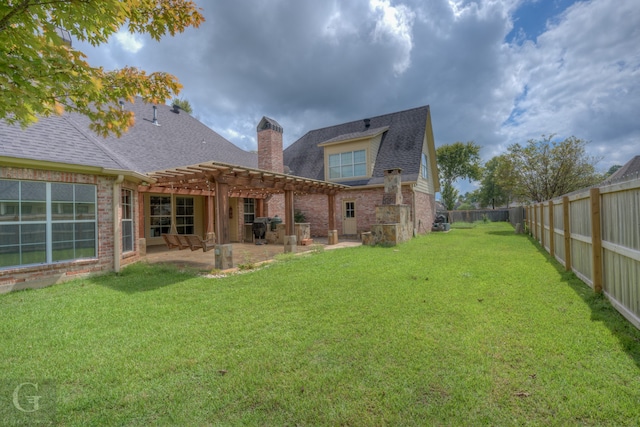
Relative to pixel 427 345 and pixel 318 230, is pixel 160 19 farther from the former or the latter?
pixel 318 230

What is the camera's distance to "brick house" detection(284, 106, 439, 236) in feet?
53.8

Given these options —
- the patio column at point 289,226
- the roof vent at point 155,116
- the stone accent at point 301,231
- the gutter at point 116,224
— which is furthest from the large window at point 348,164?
the gutter at point 116,224

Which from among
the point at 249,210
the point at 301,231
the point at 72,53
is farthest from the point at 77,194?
the point at 249,210

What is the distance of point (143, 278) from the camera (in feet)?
23.3

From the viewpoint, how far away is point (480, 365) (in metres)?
2.78

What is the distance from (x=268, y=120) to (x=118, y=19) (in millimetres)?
13125

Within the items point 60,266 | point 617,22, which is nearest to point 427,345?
point 60,266

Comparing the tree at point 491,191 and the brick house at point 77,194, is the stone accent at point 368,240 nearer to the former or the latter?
the brick house at point 77,194

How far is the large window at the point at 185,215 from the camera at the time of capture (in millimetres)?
14569

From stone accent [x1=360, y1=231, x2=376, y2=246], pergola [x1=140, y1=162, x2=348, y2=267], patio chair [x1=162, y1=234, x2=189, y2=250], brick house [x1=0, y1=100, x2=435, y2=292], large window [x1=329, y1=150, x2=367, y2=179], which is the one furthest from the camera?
large window [x1=329, y1=150, x2=367, y2=179]

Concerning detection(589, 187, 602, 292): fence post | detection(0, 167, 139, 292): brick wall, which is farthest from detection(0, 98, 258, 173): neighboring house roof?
detection(589, 187, 602, 292): fence post

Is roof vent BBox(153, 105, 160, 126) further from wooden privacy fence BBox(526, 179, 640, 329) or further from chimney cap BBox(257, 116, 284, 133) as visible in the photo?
wooden privacy fence BBox(526, 179, 640, 329)

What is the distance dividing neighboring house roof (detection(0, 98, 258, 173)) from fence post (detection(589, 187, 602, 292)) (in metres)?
9.62

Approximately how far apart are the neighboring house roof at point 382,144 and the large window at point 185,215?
7.49 metres
